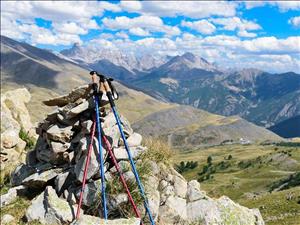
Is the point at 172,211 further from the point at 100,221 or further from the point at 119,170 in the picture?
the point at 100,221

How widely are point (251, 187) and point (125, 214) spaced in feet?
496

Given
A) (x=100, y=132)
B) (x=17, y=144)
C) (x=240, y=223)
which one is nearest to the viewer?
(x=100, y=132)

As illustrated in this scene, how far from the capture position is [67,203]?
60.2 feet

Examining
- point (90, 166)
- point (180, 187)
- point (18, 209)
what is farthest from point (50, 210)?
point (180, 187)

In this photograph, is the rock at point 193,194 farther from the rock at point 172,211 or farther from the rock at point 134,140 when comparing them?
the rock at point 134,140

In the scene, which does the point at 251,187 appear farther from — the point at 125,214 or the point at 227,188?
the point at 125,214

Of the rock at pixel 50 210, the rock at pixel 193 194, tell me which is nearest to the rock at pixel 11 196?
the rock at pixel 50 210

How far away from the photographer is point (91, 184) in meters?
18.3

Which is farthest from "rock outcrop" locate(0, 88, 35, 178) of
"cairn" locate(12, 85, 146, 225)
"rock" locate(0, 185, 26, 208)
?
"cairn" locate(12, 85, 146, 225)

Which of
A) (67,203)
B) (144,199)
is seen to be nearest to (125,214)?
(144,199)

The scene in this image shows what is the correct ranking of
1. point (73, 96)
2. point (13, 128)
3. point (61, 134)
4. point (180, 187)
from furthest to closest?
point (13, 128) → point (73, 96) → point (61, 134) → point (180, 187)

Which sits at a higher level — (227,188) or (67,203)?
(67,203)

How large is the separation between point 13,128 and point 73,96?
22231 mm

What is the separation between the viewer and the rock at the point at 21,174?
23.8m
